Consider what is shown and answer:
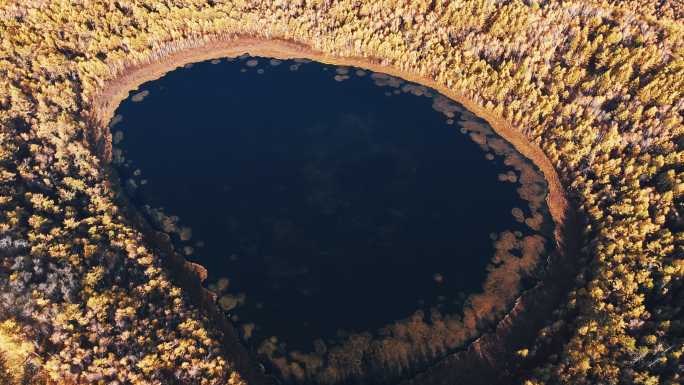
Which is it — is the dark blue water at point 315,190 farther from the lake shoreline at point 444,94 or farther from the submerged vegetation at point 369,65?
the submerged vegetation at point 369,65

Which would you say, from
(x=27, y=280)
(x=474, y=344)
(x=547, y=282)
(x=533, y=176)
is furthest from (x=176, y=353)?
(x=533, y=176)

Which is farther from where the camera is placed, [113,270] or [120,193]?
[120,193]

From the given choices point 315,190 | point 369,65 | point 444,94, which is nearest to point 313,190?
point 315,190

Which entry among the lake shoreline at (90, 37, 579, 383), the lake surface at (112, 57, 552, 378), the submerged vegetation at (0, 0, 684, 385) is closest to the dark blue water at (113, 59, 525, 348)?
the lake surface at (112, 57, 552, 378)

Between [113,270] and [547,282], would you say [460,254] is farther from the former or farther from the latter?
[113,270]

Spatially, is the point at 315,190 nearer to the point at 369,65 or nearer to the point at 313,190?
the point at 313,190
